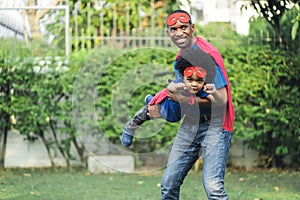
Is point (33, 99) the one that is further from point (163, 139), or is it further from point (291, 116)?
point (291, 116)

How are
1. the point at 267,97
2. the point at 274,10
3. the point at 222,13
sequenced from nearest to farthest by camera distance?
1. the point at 274,10
2. the point at 267,97
3. the point at 222,13

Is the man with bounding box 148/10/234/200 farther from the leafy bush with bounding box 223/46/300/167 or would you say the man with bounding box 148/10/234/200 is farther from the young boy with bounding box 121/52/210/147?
the leafy bush with bounding box 223/46/300/167

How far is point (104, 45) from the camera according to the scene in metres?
8.95

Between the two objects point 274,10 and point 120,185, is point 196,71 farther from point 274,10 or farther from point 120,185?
point 274,10

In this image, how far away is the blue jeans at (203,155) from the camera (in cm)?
438

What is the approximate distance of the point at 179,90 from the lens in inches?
163

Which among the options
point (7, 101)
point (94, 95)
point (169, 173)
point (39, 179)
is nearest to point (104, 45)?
point (94, 95)

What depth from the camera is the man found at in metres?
4.31

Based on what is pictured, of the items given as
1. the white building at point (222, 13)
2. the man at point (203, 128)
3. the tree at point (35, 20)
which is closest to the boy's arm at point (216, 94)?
the man at point (203, 128)

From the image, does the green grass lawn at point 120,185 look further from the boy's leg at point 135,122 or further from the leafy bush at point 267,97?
the boy's leg at point 135,122

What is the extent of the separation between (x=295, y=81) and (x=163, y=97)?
14.1 feet

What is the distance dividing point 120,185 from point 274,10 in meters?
2.77

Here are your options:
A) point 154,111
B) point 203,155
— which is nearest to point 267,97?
point 203,155

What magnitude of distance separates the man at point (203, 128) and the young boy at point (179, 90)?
0.14 ft
